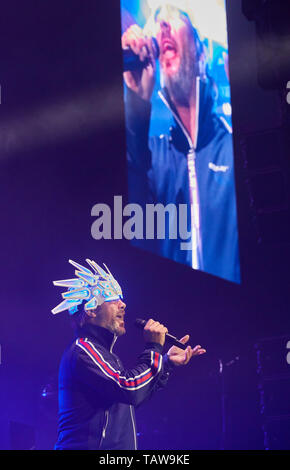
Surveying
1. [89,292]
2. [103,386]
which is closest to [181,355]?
[103,386]

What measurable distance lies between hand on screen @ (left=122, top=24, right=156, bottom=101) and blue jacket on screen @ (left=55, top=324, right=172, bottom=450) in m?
2.89

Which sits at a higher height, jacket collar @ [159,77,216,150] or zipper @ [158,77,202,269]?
jacket collar @ [159,77,216,150]

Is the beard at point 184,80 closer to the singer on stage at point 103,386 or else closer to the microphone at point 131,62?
the microphone at point 131,62

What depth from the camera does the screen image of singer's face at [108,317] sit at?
12.5 feet

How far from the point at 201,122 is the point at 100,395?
3.46 m

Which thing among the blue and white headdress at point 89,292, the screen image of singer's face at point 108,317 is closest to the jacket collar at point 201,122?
the blue and white headdress at point 89,292

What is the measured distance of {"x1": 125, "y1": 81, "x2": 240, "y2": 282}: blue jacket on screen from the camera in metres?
5.95

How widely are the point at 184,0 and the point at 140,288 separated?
8.34ft

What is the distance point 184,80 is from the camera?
6.27 m

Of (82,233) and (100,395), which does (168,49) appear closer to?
(82,233)

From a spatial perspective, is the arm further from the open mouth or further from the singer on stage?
the open mouth

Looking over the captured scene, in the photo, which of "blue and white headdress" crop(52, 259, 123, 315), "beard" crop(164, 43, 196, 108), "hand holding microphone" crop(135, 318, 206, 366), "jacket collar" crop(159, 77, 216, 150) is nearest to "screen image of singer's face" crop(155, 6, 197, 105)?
"beard" crop(164, 43, 196, 108)

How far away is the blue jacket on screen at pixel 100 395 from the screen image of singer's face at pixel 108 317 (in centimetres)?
19
